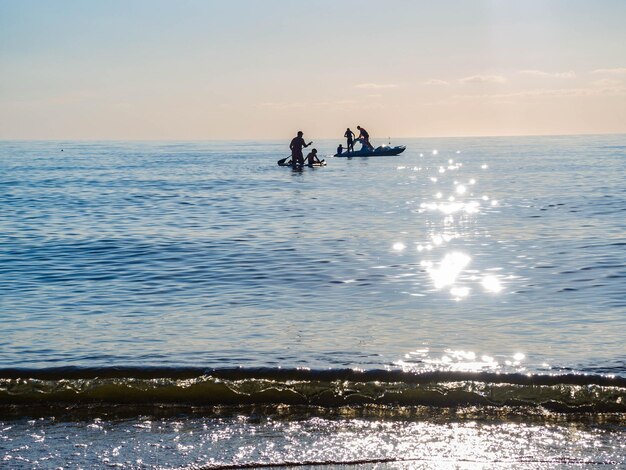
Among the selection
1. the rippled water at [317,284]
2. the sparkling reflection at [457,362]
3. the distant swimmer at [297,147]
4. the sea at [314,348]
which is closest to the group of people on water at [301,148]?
the distant swimmer at [297,147]

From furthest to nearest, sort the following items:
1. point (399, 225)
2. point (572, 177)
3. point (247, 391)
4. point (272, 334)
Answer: point (572, 177) → point (399, 225) → point (272, 334) → point (247, 391)

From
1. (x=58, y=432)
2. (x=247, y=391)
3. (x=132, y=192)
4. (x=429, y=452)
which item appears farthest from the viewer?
(x=132, y=192)

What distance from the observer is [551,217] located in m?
27.7

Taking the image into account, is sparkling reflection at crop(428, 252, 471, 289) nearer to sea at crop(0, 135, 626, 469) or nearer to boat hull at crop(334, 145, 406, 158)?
sea at crop(0, 135, 626, 469)

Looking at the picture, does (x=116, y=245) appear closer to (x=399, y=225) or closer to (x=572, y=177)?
(x=399, y=225)

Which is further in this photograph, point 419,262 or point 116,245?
point 116,245

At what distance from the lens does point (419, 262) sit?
18156 mm

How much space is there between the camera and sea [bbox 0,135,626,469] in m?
6.70

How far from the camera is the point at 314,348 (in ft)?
33.4

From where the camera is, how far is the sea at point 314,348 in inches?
264

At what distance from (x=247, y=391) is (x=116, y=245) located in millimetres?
14479

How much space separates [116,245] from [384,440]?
53.1 ft

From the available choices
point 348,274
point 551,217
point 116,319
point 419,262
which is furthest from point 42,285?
point 551,217

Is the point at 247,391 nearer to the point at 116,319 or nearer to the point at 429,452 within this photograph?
the point at 429,452
